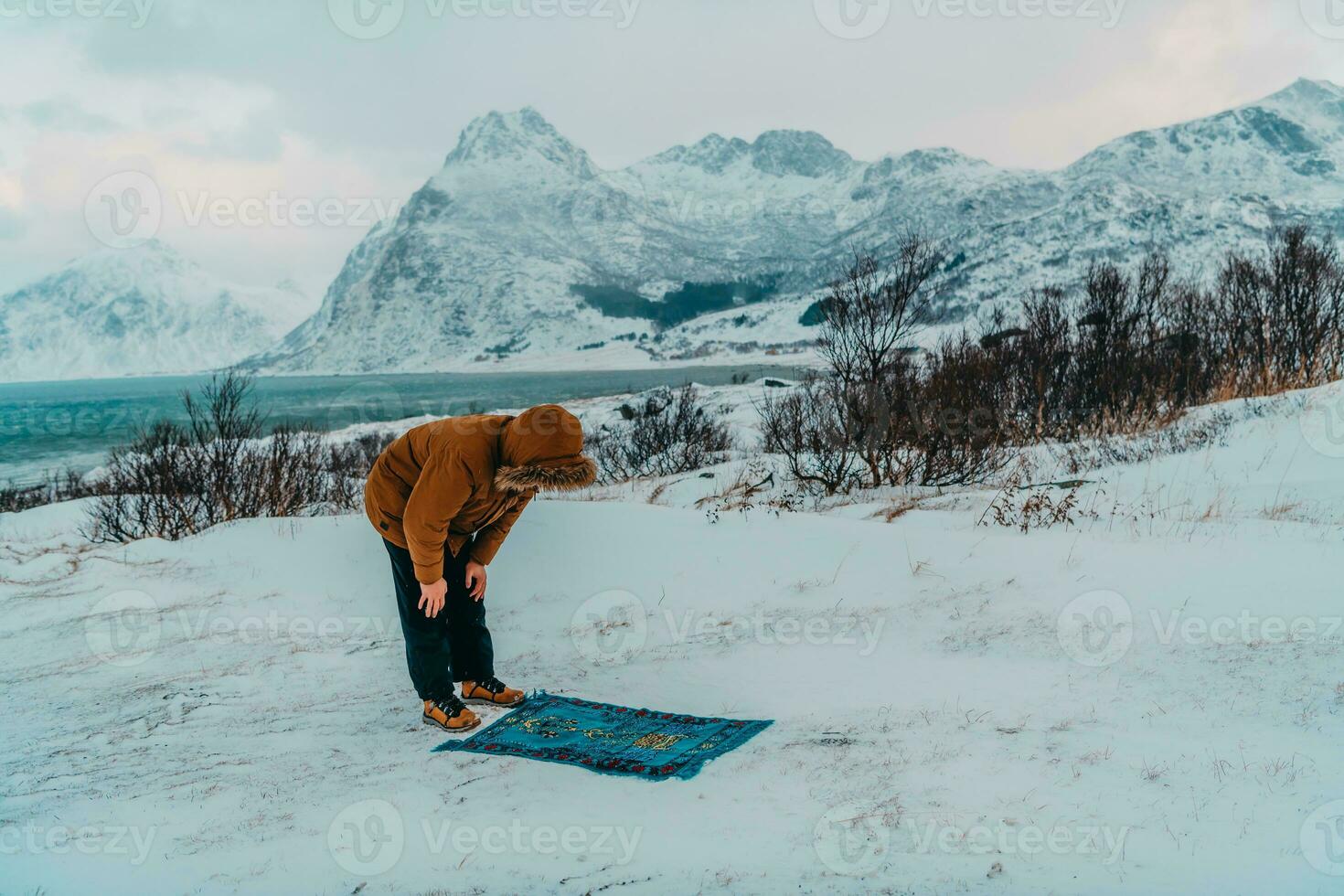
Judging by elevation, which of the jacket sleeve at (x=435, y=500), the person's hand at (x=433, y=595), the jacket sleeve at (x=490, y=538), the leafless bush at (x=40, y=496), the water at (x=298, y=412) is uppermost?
the water at (x=298, y=412)

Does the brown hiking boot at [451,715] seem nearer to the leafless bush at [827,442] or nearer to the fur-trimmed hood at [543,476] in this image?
the fur-trimmed hood at [543,476]

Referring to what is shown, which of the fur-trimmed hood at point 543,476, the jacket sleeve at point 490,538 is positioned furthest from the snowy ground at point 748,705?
the fur-trimmed hood at point 543,476

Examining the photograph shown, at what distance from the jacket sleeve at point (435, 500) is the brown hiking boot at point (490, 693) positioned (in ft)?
3.86

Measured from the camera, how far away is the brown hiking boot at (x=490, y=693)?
4.62 meters

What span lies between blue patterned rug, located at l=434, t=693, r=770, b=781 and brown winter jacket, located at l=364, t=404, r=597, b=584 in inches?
37.2

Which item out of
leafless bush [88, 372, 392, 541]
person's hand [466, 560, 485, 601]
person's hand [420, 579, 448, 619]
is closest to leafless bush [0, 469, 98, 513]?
leafless bush [88, 372, 392, 541]

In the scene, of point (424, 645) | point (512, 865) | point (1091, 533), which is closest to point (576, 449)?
point (424, 645)

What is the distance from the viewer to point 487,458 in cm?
388

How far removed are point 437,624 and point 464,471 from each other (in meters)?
1.05

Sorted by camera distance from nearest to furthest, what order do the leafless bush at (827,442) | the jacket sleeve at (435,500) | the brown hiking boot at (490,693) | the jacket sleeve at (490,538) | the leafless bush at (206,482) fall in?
the jacket sleeve at (435,500)
the jacket sleeve at (490,538)
the brown hiking boot at (490,693)
the leafless bush at (827,442)
the leafless bush at (206,482)

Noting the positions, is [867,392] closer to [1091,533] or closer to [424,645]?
[1091,533]

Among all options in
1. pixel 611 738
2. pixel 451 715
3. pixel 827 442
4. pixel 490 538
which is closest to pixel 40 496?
pixel 827 442

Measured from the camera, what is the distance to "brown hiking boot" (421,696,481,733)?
4.30 metres

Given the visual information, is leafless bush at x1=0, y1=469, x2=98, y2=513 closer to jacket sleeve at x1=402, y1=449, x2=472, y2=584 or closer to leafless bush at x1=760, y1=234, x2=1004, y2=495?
leafless bush at x1=760, y1=234, x2=1004, y2=495
